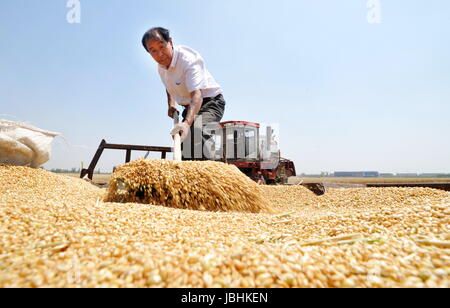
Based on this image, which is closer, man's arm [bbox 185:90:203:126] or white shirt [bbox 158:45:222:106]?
Result: man's arm [bbox 185:90:203:126]

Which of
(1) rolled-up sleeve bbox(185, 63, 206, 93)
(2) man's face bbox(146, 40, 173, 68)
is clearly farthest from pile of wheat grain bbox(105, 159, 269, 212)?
(2) man's face bbox(146, 40, 173, 68)

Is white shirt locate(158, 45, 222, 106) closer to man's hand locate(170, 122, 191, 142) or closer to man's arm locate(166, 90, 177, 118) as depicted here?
man's arm locate(166, 90, 177, 118)

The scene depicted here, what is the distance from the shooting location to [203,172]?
265 centimetres

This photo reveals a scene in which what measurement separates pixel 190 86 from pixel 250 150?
16.9 ft

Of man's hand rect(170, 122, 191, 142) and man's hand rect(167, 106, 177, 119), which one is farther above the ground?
man's hand rect(167, 106, 177, 119)

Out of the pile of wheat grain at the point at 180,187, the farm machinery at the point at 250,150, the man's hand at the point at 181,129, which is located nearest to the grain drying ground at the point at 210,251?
the pile of wheat grain at the point at 180,187

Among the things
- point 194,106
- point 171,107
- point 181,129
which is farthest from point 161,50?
Answer: point 181,129

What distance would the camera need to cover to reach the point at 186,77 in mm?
3932

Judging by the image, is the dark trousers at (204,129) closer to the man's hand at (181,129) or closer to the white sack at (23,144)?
the man's hand at (181,129)

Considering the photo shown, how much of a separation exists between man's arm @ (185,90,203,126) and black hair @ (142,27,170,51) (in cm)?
87

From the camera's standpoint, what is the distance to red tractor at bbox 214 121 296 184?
8.10m

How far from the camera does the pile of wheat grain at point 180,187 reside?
2.47m

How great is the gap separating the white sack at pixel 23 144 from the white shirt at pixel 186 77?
2041mm
